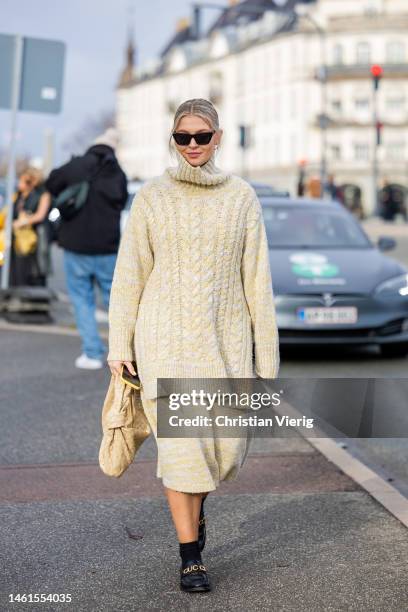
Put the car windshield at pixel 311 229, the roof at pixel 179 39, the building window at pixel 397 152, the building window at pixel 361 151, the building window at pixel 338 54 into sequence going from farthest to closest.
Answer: the roof at pixel 179 39 → the building window at pixel 338 54 → the building window at pixel 361 151 → the building window at pixel 397 152 → the car windshield at pixel 311 229

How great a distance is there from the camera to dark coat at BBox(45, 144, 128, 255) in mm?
10156

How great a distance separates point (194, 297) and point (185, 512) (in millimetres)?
745

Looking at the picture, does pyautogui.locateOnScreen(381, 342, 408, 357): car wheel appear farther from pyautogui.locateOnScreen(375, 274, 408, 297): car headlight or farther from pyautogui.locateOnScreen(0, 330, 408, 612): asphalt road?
pyautogui.locateOnScreen(0, 330, 408, 612): asphalt road

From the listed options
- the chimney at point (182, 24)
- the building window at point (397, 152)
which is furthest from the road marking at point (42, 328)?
the chimney at point (182, 24)

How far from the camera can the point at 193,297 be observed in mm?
4160

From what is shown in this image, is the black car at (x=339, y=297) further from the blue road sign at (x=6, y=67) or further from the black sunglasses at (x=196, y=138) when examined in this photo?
the black sunglasses at (x=196, y=138)

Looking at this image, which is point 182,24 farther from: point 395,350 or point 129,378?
point 129,378

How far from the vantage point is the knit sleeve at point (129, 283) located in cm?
425

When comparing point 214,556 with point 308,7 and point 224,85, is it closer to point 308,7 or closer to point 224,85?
point 308,7

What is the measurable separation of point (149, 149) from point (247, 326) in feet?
403

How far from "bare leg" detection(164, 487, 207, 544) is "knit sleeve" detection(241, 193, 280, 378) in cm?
49

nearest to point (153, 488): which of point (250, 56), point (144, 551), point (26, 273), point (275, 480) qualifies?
point (275, 480)

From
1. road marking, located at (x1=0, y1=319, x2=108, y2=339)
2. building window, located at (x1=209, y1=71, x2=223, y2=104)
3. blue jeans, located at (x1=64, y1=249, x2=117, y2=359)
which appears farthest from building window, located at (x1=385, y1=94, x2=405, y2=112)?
blue jeans, located at (x1=64, y1=249, x2=117, y2=359)

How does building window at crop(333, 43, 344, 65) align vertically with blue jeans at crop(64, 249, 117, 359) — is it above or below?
above
